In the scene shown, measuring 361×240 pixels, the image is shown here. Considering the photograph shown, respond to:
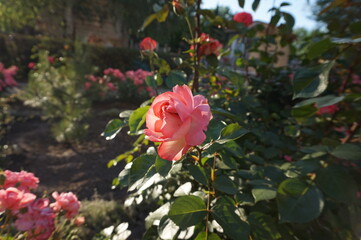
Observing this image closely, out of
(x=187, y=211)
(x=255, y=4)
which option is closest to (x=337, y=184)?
(x=187, y=211)

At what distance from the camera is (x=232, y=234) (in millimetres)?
503

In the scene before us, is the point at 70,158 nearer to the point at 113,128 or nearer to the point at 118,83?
the point at 113,128

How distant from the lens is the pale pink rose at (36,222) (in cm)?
83

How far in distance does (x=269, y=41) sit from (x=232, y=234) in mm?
1394

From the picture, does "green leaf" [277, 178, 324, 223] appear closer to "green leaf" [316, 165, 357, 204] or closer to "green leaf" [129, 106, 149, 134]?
"green leaf" [316, 165, 357, 204]

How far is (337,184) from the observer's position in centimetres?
66

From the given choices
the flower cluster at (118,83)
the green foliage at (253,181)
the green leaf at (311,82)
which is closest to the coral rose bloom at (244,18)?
the green foliage at (253,181)

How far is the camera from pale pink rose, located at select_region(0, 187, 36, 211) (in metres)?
0.76

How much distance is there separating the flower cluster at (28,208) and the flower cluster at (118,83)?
311 centimetres

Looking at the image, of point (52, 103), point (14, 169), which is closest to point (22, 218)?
point (14, 169)

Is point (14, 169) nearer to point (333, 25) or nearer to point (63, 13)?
point (333, 25)

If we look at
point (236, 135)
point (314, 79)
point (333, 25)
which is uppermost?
point (333, 25)

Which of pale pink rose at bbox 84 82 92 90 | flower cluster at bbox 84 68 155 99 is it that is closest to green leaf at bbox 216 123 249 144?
flower cluster at bbox 84 68 155 99

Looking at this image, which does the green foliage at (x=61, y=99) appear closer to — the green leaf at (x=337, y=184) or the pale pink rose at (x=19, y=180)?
the pale pink rose at (x=19, y=180)
